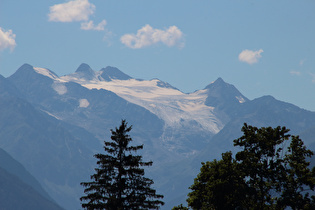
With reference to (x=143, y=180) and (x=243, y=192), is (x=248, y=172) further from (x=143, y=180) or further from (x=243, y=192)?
(x=143, y=180)

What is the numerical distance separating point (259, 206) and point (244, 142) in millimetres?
8623

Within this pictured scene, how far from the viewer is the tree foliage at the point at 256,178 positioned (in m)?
50.8

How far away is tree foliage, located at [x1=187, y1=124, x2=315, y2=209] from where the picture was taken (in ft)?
167

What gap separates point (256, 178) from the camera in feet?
174

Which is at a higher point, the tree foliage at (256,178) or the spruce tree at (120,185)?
the tree foliage at (256,178)

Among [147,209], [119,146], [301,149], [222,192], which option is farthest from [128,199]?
[301,149]

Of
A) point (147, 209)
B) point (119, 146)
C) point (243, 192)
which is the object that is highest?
point (243, 192)

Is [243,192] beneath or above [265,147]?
beneath

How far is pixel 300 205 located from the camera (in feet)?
171

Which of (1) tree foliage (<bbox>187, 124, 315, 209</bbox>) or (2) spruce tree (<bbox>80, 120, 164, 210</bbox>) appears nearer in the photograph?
(2) spruce tree (<bbox>80, 120, 164, 210</bbox>)

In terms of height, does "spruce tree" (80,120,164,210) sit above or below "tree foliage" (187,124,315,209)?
below

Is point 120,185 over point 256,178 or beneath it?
beneath

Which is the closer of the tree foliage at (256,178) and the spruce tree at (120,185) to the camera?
the spruce tree at (120,185)

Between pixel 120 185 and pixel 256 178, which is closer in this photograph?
pixel 120 185
